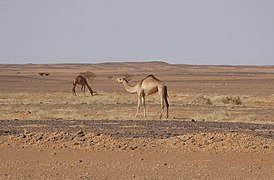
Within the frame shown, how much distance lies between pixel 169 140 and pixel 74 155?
272 cm

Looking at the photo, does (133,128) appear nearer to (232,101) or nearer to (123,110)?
(123,110)

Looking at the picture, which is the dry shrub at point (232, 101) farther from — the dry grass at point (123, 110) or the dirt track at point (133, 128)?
the dirt track at point (133, 128)

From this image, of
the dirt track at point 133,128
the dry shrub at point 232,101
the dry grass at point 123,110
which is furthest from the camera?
the dry shrub at point 232,101

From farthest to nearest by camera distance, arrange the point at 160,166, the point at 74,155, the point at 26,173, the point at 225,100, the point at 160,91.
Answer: the point at 225,100
the point at 160,91
the point at 74,155
the point at 160,166
the point at 26,173

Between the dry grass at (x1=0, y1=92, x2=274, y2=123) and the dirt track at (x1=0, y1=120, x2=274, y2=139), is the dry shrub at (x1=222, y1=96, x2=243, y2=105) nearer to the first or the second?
the dry grass at (x1=0, y1=92, x2=274, y2=123)

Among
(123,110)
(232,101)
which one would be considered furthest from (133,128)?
(232,101)

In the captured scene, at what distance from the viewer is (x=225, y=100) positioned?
4031cm

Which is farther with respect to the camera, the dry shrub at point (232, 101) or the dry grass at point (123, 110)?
the dry shrub at point (232, 101)

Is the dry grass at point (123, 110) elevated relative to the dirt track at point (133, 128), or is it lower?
lower

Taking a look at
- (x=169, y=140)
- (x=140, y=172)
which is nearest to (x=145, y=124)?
(x=169, y=140)

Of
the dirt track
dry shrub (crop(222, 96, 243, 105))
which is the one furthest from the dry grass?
the dirt track

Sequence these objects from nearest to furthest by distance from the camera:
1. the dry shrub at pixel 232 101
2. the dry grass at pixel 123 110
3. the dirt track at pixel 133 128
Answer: the dirt track at pixel 133 128, the dry grass at pixel 123 110, the dry shrub at pixel 232 101

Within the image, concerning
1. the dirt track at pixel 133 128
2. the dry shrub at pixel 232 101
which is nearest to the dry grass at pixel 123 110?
the dry shrub at pixel 232 101

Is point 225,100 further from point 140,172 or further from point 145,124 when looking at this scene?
point 140,172
